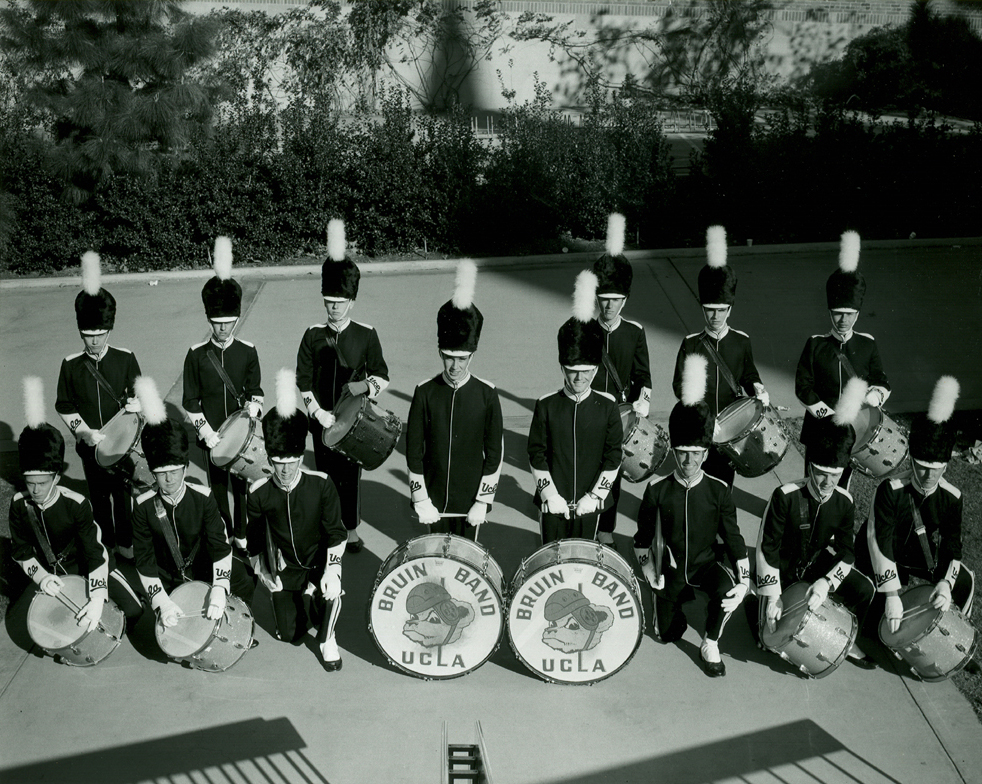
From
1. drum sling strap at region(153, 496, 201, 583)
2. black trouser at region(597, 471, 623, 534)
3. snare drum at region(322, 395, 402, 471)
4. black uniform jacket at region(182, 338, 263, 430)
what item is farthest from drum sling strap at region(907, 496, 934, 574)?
black uniform jacket at region(182, 338, 263, 430)

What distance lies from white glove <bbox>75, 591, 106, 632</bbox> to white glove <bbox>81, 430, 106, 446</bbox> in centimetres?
141

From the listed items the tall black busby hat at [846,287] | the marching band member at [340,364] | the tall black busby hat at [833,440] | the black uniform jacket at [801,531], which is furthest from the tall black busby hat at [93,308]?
the tall black busby hat at [846,287]

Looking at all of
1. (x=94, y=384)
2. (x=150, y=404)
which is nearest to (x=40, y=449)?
(x=150, y=404)

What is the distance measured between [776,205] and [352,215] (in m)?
6.12

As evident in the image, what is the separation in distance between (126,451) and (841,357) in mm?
5115

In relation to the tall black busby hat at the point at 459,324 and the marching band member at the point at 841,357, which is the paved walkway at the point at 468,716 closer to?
the marching band member at the point at 841,357

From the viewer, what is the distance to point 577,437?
6.63 m

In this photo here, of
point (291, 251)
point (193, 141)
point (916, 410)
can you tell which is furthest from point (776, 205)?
point (193, 141)

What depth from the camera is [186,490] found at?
20.6 feet

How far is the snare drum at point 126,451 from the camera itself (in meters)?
7.05

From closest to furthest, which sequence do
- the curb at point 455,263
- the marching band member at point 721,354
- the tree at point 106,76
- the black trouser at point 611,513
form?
the black trouser at point 611,513
the marching band member at point 721,354
the tree at point 106,76
the curb at point 455,263

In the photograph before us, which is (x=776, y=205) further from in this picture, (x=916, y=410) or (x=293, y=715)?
(x=293, y=715)

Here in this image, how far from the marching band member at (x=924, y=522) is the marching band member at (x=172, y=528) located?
3.93m

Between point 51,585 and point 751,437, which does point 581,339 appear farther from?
point 51,585
